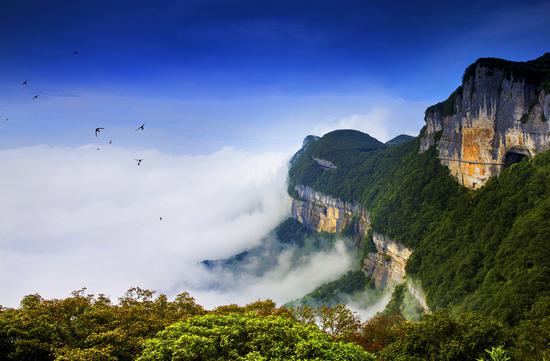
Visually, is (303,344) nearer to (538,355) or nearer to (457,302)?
(538,355)

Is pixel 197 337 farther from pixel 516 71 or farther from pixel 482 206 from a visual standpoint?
pixel 516 71

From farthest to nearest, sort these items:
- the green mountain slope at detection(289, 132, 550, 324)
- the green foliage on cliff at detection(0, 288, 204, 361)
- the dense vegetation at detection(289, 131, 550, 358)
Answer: the green mountain slope at detection(289, 132, 550, 324) → the dense vegetation at detection(289, 131, 550, 358) → the green foliage on cliff at detection(0, 288, 204, 361)

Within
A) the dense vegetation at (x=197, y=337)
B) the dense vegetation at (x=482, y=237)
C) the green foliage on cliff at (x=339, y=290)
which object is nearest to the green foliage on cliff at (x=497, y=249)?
the dense vegetation at (x=482, y=237)

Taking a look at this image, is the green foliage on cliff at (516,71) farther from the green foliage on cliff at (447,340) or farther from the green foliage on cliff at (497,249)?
the green foliage on cliff at (447,340)

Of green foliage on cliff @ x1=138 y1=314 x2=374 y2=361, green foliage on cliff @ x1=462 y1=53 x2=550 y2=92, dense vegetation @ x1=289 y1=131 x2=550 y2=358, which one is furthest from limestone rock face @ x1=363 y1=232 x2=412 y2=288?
green foliage on cliff @ x1=138 y1=314 x2=374 y2=361

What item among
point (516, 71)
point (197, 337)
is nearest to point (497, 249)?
point (516, 71)

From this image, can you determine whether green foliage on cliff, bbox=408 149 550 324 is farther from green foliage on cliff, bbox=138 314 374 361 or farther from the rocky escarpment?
green foliage on cliff, bbox=138 314 374 361
